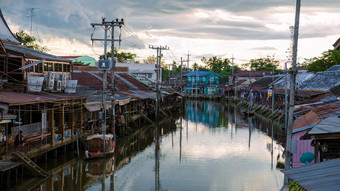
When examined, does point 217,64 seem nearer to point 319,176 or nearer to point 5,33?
point 5,33

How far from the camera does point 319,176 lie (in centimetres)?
871

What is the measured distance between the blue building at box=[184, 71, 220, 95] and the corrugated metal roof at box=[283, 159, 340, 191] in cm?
9201

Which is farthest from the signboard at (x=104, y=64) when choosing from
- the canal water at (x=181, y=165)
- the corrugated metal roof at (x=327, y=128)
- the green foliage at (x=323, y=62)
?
the green foliage at (x=323, y=62)

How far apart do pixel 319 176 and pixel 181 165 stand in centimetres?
1612

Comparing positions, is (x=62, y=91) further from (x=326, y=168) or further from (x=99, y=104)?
(x=326, y=168)

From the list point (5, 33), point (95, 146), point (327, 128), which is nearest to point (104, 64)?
point (95, 146)

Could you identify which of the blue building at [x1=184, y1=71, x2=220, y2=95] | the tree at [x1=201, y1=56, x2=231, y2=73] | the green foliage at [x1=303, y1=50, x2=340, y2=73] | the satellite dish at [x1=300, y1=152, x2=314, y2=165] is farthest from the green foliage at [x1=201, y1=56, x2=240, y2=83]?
the satellite dish at [x1=300, y1=152, x2=314, y2=165]

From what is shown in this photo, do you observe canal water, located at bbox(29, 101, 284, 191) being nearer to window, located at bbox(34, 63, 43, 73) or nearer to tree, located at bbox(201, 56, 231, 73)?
window, located at bbox(34, 63, 43, 73)

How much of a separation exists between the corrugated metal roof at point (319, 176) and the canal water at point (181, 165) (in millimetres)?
9970

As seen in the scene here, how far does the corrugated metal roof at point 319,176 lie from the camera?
313 inches

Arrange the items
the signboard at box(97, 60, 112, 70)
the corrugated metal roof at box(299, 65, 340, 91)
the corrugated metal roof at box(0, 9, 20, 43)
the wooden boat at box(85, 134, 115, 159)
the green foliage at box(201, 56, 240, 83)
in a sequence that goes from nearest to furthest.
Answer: the wooden boat at box(85, 134, 115, 159) < the signboard at box(97, 60, 112, 70) < the corrugated metal roof at box(0, 9, 20, 43) < the corrugated metal roof at box(299, 65, 340, 91) < the green foliage at box(201, 56, 240, 83)

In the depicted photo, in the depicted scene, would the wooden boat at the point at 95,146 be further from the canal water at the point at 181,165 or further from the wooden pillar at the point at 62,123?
the wooden pillar at the point at 62,123

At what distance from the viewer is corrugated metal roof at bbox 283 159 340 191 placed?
7.94 meters

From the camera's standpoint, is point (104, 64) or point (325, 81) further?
point (325, 81)
